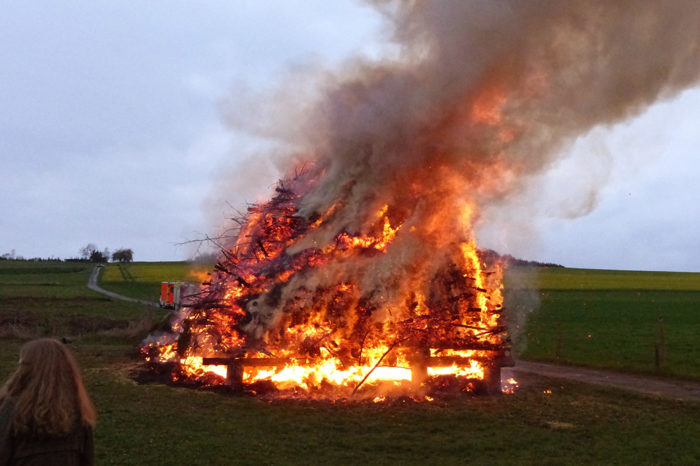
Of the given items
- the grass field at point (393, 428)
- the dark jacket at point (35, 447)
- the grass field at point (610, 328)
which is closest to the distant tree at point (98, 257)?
the grass field at point (610, 328)

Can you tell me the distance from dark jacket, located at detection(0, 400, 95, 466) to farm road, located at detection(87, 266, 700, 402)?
478 inches

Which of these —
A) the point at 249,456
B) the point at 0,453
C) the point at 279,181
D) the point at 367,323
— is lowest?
the point at 249,456

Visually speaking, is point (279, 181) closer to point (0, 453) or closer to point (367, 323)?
point (367, 323)

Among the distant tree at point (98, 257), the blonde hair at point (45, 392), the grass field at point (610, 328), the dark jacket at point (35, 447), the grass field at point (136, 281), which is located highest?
the distant tree at point (98, 257)

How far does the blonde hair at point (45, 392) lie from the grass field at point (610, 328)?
534 inches

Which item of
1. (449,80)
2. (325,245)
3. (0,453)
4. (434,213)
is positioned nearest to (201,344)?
(325,245)

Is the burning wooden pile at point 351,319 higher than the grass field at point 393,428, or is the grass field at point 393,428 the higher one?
the burning wooden pile at point 351,319

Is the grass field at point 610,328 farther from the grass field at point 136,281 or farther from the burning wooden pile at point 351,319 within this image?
the grass field at point 136,281

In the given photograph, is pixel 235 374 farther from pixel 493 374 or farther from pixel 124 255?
pixel 124 255

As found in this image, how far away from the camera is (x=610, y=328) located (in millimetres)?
29078

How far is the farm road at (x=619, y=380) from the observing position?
14125 mm

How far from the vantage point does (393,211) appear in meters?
14.7

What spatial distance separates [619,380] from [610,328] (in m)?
14.2

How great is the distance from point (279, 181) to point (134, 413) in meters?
7.63
